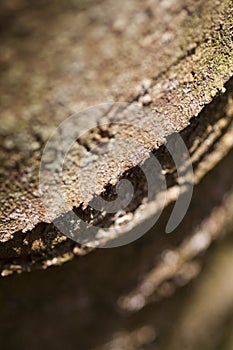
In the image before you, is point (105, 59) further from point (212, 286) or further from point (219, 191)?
point (212, 286)

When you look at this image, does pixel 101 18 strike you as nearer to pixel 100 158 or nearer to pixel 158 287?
pixel 100 158

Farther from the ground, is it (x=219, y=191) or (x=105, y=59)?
(x=219, y=191)

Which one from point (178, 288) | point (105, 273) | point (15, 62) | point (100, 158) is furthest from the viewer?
point (178, 288)

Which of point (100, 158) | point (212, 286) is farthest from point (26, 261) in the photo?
point (212, 286)

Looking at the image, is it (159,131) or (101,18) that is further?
(159,131)

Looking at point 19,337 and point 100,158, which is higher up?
point 19,337

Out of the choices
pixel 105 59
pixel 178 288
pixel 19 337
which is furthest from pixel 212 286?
pixel 105 59

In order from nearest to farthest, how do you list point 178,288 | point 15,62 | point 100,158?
point 15,62
point 100,158
point 178,288

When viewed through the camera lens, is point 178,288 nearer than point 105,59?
No

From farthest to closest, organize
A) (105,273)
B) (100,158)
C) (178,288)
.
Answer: (178,288) < (105,273) < (100,158)
